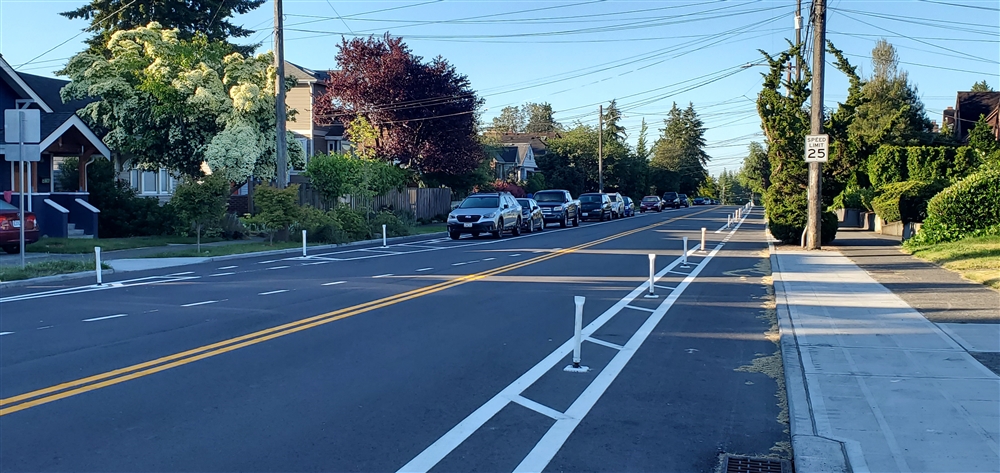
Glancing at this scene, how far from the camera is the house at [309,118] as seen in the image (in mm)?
51156

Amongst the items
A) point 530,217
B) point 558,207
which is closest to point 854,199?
point 558,207

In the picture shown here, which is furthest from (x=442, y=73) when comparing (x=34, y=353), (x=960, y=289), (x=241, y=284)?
(x=34, y=353)

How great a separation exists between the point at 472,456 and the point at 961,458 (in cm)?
336

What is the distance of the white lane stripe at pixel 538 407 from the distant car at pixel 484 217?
23497 millimetres

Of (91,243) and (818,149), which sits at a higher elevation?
(818,149)

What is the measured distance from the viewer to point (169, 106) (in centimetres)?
3106

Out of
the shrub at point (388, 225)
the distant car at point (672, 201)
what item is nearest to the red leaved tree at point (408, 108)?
the shrub at point (388, 225)

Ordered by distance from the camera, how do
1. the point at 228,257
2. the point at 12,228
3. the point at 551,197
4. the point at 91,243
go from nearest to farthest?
1. the point at 12,228
2. the point at 228,257
3. the point at 91,243
4. the point at 551,197

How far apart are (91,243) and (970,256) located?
74.4ft

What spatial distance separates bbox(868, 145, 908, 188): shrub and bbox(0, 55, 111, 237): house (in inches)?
1207

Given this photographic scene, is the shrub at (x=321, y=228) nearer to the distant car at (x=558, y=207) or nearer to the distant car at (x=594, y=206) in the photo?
the distant car at (x=558, y=207)

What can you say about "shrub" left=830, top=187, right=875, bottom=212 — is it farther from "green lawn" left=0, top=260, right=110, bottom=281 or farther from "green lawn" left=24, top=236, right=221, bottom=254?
"green lawn" left=0, top=260, right=110, bottom=281

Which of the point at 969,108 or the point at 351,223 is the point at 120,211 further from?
the point at 969,108

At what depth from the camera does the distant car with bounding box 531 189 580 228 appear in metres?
41.8
